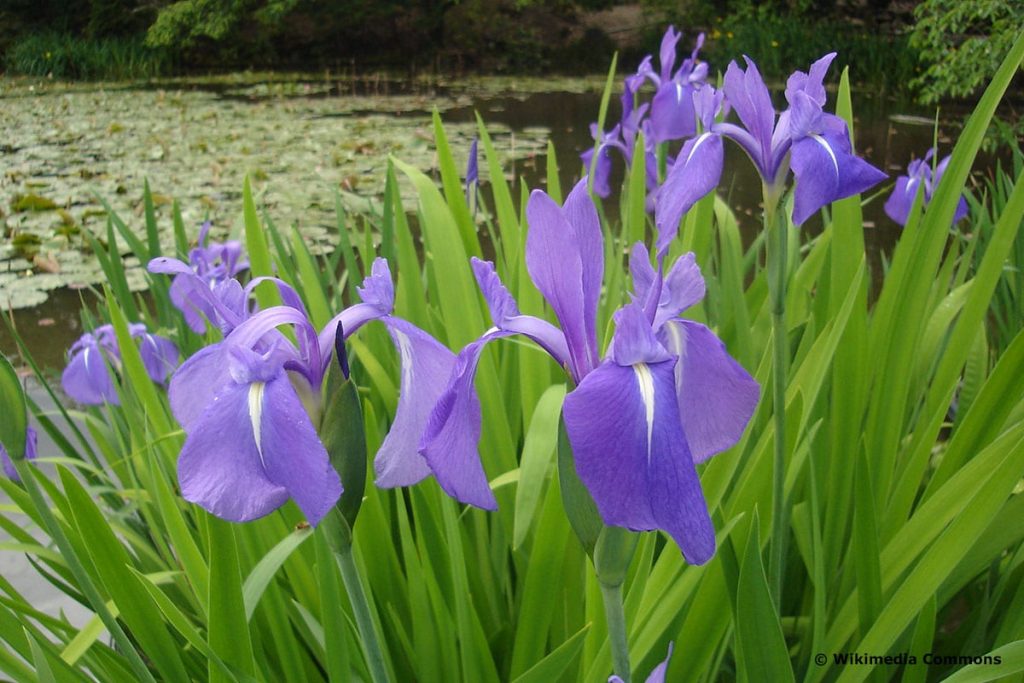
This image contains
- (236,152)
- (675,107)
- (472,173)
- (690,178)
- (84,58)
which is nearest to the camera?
(690,178)

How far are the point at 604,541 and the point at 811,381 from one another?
0.44 meters

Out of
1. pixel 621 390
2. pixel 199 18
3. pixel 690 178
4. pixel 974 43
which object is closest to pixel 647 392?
pixel 621 390

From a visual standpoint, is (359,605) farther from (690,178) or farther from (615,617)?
(690,178)

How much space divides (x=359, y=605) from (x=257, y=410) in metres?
0.15

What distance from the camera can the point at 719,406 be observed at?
483mm

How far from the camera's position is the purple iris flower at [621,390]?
15.2 inches

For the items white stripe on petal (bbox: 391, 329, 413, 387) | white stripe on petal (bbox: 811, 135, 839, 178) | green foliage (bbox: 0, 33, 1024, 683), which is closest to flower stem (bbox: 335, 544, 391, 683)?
green foliage (bbox: 0, 33, 1024, 683)

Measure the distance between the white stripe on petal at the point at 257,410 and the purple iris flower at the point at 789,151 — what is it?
310 mm

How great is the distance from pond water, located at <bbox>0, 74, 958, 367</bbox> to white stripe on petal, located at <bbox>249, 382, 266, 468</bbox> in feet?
3.99

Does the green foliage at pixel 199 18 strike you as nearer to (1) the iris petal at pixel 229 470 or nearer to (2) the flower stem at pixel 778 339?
(2) the flower stem at pixel 778 339

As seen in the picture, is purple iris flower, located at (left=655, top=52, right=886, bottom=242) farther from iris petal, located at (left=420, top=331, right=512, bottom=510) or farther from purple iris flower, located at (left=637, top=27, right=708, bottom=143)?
purple iris flower, located at (left=637, top=27, right=708, bottom=143)

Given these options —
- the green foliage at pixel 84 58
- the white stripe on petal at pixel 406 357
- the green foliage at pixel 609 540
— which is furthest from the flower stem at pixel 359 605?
the green foliage at pixel 84 58

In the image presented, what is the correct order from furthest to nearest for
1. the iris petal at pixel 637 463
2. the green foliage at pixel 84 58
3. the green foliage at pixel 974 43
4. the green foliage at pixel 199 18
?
the green foliage at pixel 84 58 → the green foliage at pixel 199 18 → the green foliage at pixel 974 43 → the iris petal at pixel 637 463

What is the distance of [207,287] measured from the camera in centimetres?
54
